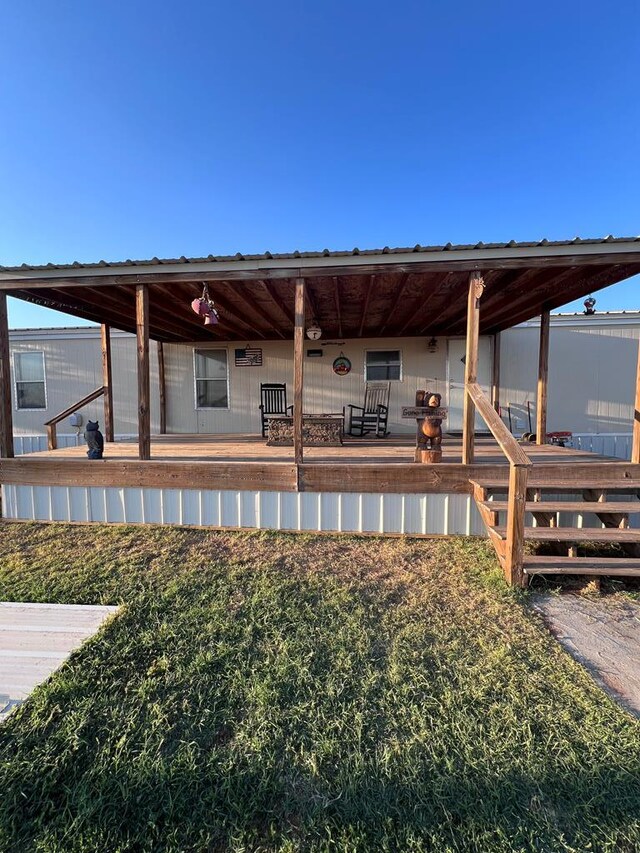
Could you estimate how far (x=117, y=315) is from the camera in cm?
545

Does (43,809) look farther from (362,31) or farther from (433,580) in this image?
(362,31)

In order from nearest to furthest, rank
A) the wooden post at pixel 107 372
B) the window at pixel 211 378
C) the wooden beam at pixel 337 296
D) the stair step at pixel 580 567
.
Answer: the stair step at pixel 580 567, the wooden beam at pixel 337 296, the wooden post at pixel 107 372, the window at pixel 211 378

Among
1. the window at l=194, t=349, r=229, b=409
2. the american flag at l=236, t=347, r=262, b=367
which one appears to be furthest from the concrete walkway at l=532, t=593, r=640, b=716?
the window at l=194, t=349, r=229, b=409

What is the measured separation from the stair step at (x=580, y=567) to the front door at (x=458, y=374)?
422 cm

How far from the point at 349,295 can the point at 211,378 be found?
3.82 m

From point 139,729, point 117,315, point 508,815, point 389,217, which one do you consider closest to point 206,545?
point 139,729

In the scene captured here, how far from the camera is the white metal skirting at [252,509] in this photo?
3510mm

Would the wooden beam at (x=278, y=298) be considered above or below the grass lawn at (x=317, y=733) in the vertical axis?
above

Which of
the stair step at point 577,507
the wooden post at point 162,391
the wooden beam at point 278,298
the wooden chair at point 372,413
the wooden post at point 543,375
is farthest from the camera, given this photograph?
the wooden post at point 162,391

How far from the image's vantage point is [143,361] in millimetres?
3660

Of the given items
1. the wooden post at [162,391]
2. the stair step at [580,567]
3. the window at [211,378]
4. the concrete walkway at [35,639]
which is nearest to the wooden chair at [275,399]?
the window at [211,378]

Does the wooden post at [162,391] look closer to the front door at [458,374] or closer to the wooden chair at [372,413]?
the wooden chair at [372,413]

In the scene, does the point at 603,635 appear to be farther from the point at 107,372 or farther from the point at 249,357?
the point at 107,372

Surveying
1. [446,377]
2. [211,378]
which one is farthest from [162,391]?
[446,377]
